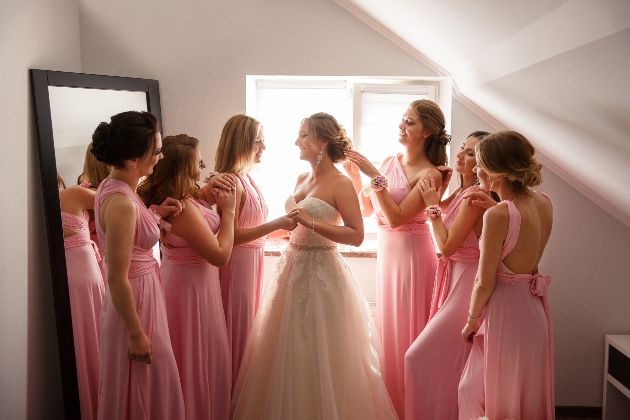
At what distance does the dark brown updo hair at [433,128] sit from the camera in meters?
3.20

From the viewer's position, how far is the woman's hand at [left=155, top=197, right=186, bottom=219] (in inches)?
100

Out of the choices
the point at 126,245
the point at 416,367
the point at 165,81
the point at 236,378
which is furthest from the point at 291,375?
the point at 165,81

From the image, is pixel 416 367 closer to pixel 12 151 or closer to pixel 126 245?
pixel 126 245

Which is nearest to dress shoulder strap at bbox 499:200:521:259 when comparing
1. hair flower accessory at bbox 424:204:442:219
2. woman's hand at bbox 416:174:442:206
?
hair flower accessory at bbox 424:204:442:219

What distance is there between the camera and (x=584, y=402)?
A: 12.6 ft

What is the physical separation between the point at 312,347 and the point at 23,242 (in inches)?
58.4

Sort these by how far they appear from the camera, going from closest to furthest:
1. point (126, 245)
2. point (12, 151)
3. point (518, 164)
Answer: point (126, 245) < point (518, 164) < point (12, 151)

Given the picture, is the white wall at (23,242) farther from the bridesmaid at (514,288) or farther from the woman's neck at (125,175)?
→ the bridesmaid at (514,288)

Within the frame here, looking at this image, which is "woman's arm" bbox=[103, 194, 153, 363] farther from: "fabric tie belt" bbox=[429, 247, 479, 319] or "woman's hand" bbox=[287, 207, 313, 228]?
"fabric tie belt" bbox=[429, 247, 479, 319]

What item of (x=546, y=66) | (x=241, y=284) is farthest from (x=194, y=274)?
(x=546, y=66)

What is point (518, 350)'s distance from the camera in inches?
94.0

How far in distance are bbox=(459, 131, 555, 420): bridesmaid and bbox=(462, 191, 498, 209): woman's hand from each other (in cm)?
26

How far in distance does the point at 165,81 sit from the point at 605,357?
3307mm

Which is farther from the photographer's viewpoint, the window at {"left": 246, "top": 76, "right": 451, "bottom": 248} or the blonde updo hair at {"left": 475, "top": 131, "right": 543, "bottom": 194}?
the window at {"left": 246, "top": 76, "right": 451, "bottom": 248}
